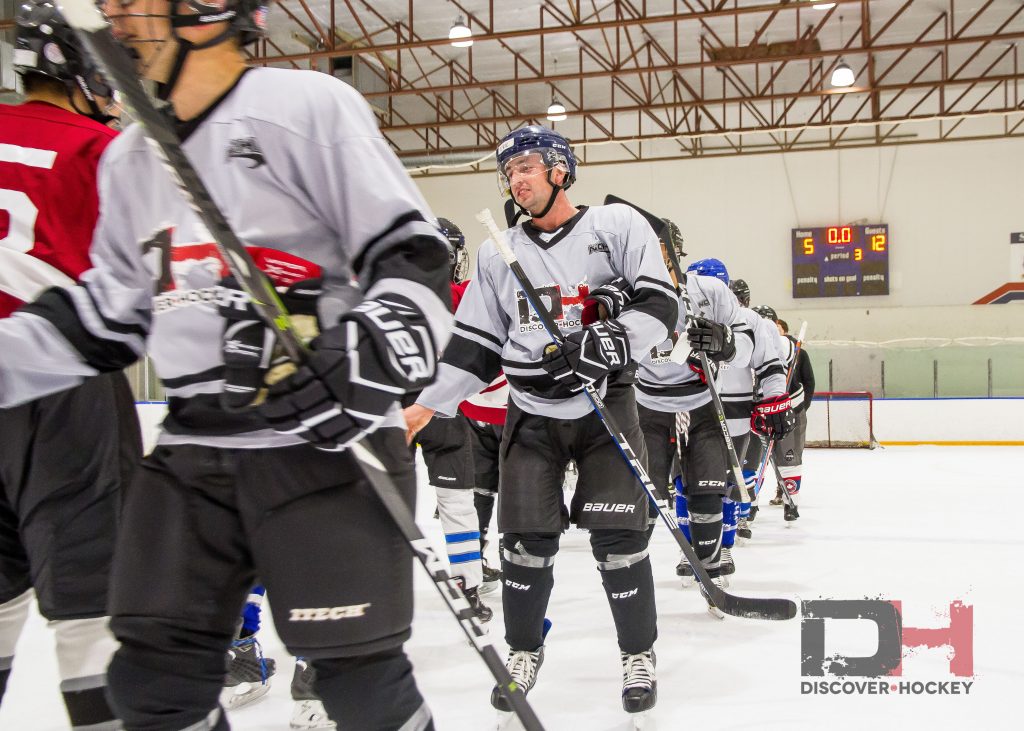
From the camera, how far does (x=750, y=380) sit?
421 cm

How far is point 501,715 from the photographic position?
2.11m

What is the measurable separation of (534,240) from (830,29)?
10.8 m

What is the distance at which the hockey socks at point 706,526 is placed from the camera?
11.1 feet

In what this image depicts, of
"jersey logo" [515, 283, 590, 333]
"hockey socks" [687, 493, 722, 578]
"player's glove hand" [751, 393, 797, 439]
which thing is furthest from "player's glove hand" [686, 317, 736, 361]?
"jersey logo" [515, 283, 590, 333]

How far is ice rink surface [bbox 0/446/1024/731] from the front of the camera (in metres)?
2.14

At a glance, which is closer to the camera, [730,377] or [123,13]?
[123,13]

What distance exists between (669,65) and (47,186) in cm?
1035

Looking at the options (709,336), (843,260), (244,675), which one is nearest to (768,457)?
(709,336)

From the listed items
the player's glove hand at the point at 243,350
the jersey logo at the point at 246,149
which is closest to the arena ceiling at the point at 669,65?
the jersey logo at the point at 246,149

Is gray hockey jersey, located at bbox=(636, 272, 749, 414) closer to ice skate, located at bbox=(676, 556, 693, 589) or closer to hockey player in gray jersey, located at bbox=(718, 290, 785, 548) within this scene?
hockey player in gray jersey, located at bbox=(718, 290, 785, 548)

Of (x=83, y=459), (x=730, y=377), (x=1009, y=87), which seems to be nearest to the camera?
(x=83, y=459)

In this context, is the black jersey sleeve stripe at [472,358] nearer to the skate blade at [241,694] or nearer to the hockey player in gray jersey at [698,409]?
the skate blade at [241,694]

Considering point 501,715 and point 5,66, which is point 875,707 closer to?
point 501,715

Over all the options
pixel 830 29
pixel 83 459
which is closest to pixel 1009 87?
pixel 830 29
